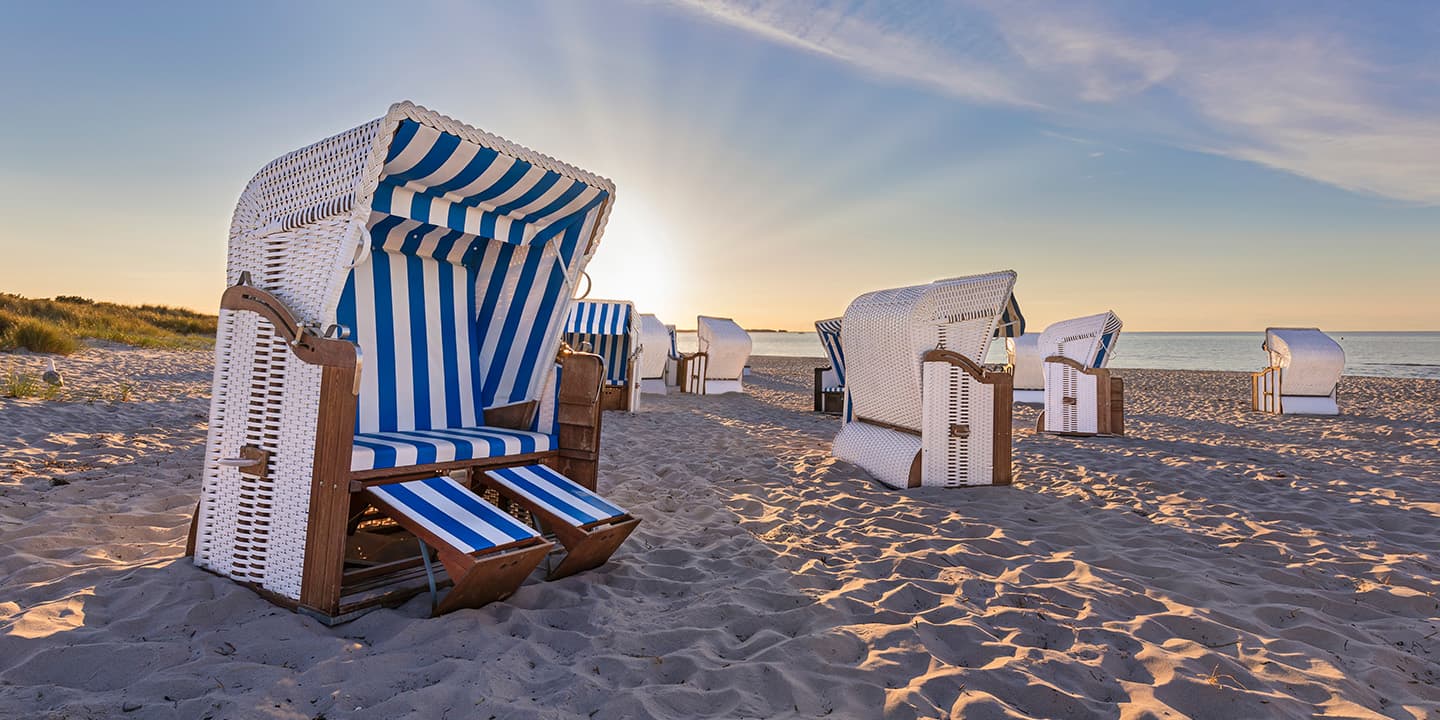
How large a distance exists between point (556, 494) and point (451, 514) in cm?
62

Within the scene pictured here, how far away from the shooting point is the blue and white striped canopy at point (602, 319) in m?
13.2

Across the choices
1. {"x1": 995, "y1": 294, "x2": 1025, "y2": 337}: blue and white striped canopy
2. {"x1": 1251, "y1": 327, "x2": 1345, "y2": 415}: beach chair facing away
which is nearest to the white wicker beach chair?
{"x1": 995, "y1": 294, "x2": 1025, "y2": 337}: blue and white striped canopy

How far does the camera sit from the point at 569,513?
3279 mm

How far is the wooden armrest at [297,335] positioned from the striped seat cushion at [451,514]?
58 centimetres

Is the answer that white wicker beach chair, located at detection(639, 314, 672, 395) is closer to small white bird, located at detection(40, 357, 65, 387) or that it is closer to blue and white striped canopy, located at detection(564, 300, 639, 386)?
blue and white striped canopy, located at detection(564, 300, 639, 386)

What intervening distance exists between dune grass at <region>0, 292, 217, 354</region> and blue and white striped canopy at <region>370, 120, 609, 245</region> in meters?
14.0

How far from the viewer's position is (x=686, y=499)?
17.0 feet

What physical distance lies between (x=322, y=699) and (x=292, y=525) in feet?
3.10

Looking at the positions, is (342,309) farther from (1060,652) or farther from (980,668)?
(1060,652)

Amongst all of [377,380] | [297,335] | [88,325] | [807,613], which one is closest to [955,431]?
[807,613]

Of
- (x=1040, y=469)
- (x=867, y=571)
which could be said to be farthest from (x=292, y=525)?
(x=1040, y=469)

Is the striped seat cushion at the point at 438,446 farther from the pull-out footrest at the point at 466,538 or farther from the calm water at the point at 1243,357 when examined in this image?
the calm water at the point at 1243,357

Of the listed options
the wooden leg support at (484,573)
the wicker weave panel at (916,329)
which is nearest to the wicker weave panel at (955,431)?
the wicker weave panel at (916,329)

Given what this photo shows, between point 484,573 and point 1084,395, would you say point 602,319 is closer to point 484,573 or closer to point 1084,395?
point 1084,395
